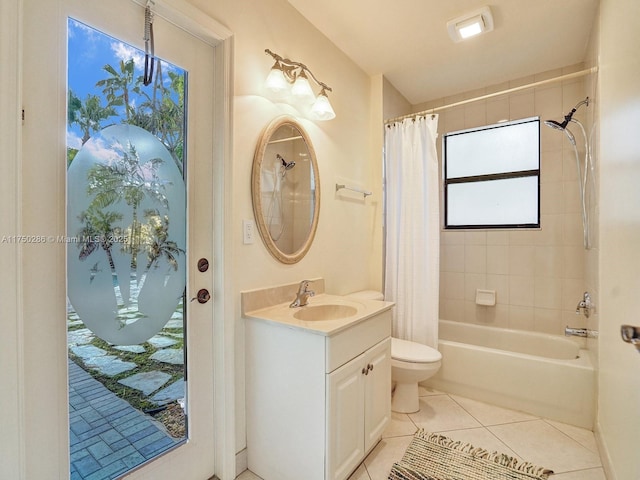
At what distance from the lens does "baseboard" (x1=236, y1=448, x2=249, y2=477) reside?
154 centimetres

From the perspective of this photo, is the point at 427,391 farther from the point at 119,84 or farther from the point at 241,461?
the point at 119,84

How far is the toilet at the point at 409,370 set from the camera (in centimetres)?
203

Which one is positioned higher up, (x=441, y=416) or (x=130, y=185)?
(x=130, y=185)

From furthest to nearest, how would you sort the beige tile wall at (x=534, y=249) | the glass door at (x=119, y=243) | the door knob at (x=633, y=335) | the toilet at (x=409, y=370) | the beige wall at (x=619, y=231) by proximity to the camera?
the beige tile wall at (x=534, y=249) → the toilet at (x=409, y=370) → the beige wall at (x=619, y=231) → the glass door at (x=119, y=243) → the door knob at (x=633, y=335)

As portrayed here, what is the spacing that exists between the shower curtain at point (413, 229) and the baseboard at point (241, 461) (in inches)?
58.7

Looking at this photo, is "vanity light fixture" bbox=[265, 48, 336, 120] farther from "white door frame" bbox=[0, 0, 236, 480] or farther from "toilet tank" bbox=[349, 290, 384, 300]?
"toilet tank" bbox=[349, 290, 384, 300]

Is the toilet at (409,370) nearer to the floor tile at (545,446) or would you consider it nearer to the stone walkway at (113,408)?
the floor tile at (545,446)

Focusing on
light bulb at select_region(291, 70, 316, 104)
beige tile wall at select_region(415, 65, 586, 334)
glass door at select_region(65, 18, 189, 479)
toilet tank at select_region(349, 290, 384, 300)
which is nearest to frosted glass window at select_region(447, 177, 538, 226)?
beige tile wall at select_region(415, 65, 586, 334)

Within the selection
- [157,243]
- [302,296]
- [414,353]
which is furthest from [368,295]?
[157,243]

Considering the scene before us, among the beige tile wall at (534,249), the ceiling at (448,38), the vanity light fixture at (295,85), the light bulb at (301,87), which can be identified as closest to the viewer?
the vanity light fixture at (295,85)

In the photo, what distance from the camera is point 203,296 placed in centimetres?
147

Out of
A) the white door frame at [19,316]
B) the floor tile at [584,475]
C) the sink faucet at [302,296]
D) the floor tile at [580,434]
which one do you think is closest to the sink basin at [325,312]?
the sink faucet at [302,296]

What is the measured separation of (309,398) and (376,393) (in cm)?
50

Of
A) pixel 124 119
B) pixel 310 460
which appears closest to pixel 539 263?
pixel 310 460
